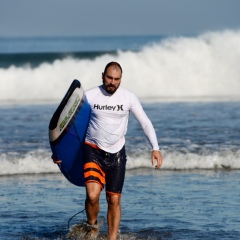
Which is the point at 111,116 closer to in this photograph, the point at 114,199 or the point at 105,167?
the point at 105,167

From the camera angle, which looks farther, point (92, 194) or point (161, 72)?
point (161, 72)

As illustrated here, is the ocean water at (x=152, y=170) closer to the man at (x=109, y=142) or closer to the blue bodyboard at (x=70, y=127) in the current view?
the man at (x=109, y=142)

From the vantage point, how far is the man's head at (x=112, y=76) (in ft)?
26.1

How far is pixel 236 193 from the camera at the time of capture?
10.8 m

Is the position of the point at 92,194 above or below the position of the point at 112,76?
below

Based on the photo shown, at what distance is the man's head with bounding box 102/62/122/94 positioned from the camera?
796 cm

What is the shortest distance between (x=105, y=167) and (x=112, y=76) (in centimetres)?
90

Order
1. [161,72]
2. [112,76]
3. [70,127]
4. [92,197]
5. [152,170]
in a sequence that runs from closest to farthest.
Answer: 1. [112,76]
2. [92,197]
3. [70,127]
4. [152,170]
5. [161,72]

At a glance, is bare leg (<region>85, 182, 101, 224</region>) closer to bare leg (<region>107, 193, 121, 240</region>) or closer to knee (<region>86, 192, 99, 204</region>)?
knee (<region>86, 192, 99, 204</region>)

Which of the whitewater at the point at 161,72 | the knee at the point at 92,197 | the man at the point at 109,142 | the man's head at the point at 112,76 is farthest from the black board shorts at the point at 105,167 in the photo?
the whitewater at the point at 161,72

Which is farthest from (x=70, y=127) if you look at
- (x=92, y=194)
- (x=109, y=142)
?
(x=92, y=194)

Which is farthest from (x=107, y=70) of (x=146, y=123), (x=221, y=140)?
(x=221, y=140)

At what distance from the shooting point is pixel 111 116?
321 inches

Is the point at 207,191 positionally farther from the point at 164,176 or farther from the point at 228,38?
the point at 228,38
